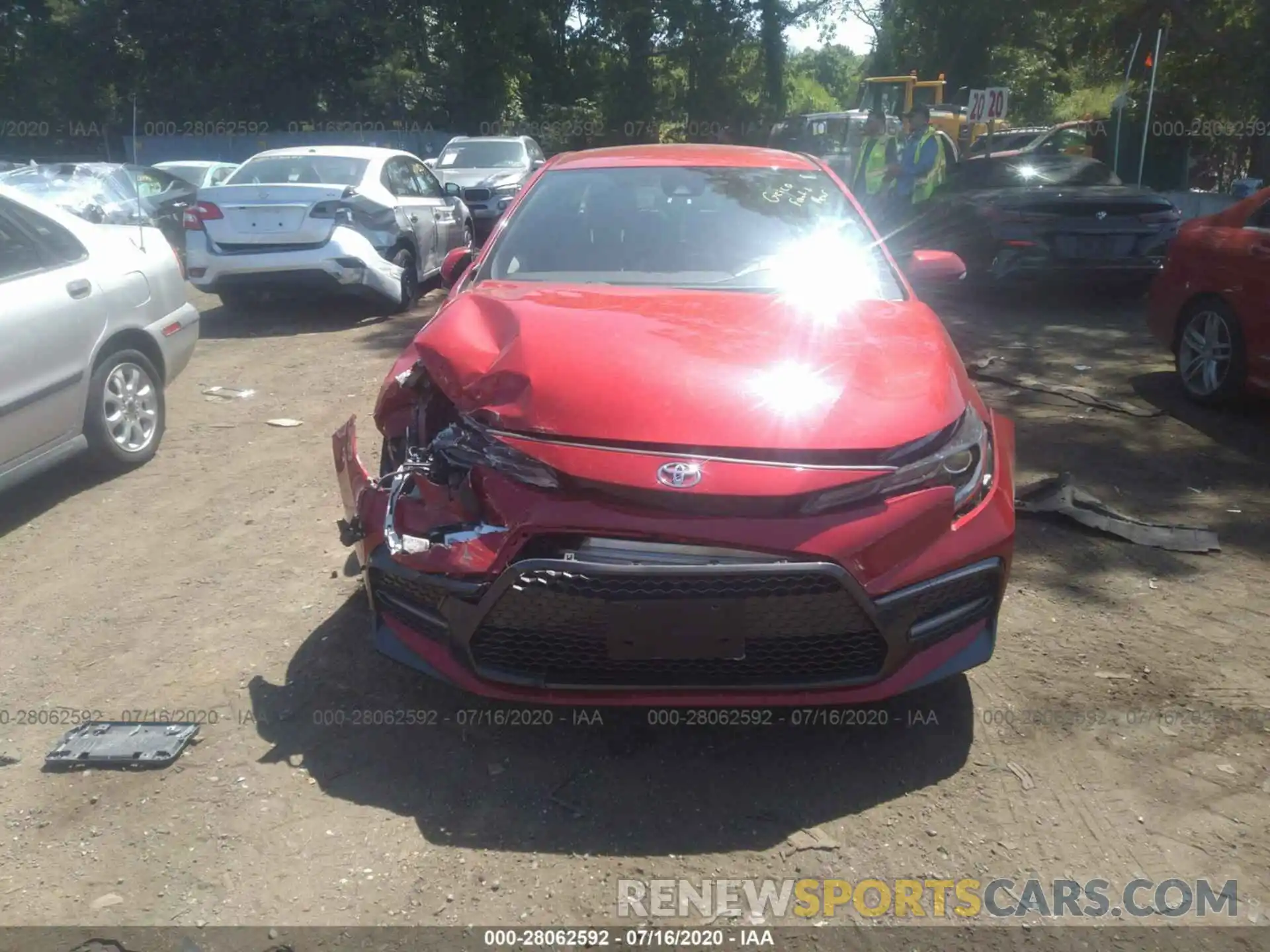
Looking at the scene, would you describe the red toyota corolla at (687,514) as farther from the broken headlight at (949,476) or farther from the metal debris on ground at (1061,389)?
→ the metal debris on ground at (1061,389)

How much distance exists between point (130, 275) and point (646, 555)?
4.04 meters

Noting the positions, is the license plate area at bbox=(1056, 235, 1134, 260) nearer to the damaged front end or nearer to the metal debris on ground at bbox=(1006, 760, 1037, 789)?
the metal debris on ground at bbox=(1006, 760, 1037, 789)

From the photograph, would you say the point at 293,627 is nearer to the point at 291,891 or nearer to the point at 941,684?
the point at 291,891

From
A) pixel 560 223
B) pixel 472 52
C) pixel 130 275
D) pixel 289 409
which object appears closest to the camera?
pixel 560 223

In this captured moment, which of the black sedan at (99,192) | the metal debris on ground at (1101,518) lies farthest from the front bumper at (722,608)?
the black sedan at (99,192)

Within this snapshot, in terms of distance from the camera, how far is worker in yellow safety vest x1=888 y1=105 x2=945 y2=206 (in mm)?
11078

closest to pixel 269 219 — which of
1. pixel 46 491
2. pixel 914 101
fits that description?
pixel 46 491

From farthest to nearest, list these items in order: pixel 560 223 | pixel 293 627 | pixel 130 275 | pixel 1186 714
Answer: pixel 130 275
pixel 560 223
pixel 293 627
pixel 1186 714

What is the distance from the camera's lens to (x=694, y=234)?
14.7 ft

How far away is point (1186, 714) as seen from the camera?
3.40 metres

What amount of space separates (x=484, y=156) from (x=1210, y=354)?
12675 mm

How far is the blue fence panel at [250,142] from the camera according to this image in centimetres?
3127

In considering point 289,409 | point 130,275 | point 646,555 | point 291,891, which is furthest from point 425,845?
point 289,409

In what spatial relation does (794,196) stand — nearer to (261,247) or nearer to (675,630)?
(675,630)
